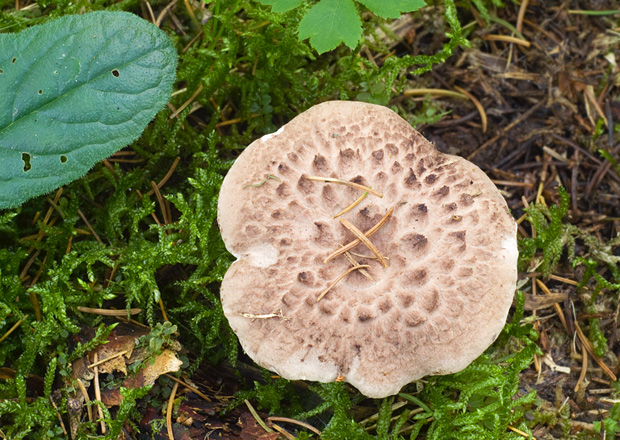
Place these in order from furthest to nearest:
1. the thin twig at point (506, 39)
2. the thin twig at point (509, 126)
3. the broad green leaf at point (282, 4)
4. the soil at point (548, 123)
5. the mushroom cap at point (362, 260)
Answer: the thin twig at point (506, 39) → the thin twig at point (509, 126) → the soil at point (548, 123) → the broad green leaf at point (282, 4) → the mushroom cap at point (362, 260)

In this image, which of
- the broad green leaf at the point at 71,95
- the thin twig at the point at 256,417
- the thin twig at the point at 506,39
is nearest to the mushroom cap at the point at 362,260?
the thin twig at the point at 256,417

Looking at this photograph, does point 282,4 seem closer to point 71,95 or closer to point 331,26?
point 331,26

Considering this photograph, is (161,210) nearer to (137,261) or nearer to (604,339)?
(137,261)

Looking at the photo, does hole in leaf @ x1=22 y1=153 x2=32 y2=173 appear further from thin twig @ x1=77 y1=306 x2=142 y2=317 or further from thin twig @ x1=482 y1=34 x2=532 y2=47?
thin twig @ x1=482 y1=34 x2=532 y2=47

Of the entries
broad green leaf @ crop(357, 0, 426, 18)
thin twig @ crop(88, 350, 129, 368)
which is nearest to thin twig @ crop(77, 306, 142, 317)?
thin twig @ crop(88, 350, 129, 368)

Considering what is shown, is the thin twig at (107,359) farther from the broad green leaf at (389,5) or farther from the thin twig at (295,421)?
the broad green leaf at (389,5)

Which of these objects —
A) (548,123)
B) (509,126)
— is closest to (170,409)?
(509,126)
